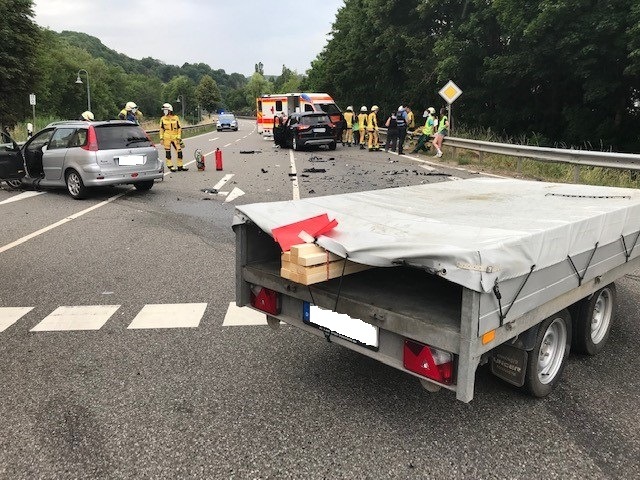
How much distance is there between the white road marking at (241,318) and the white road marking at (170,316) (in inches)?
9.7

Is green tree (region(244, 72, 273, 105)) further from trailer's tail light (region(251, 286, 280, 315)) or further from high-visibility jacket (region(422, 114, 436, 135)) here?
trailer's tail light (region(251, 286, 280, 315))

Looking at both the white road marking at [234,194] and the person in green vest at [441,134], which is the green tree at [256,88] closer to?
the person in green vest at [441,134]

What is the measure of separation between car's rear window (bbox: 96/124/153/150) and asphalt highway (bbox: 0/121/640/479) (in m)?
5.99

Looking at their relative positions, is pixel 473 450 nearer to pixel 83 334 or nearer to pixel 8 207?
pixel 83 334

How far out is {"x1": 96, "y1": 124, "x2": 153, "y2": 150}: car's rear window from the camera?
11.8m

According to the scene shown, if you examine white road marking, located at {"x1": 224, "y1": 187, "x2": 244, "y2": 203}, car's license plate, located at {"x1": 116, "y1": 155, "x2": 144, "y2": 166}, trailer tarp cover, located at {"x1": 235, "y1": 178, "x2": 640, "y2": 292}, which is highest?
trailer tarp cover, located at {"x1": 235, "y1": 178, "x2": 640, "y2": 292}

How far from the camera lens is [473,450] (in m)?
2.96

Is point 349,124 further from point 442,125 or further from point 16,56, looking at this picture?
point 16,56

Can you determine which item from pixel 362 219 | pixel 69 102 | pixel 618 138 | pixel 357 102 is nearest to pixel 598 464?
pixel 362 219

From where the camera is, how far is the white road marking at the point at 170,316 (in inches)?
191

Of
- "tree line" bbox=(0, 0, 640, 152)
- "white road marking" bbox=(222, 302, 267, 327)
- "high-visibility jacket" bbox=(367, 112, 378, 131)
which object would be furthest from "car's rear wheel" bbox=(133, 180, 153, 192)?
"tree line" bbox=(0, 0, 640, 152)

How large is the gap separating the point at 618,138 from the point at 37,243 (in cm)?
2413

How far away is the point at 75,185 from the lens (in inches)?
472

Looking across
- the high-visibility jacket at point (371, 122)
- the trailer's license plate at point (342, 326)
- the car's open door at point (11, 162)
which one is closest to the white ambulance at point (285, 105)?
the high-visibility jacket at point (371, 122)
